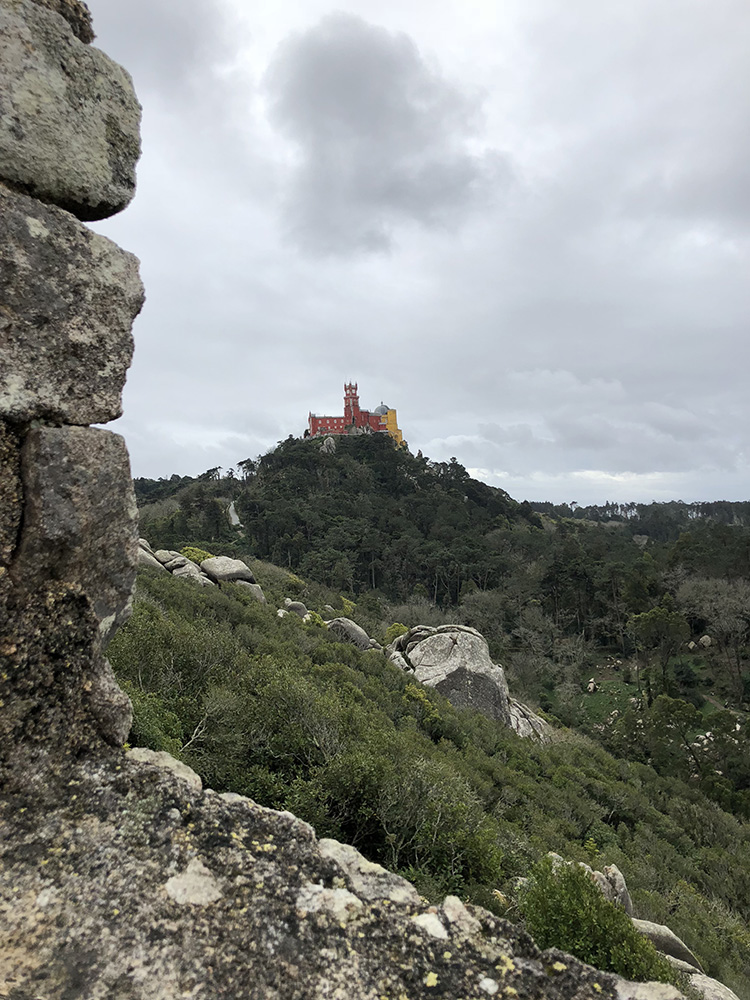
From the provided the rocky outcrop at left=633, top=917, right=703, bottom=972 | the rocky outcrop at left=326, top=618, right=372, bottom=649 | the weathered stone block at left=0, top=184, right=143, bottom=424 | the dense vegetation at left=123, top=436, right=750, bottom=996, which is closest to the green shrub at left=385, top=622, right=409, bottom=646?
the dense vegetation at left=123, top=436, right=750, bottom=996

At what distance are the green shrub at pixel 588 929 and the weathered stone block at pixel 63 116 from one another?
622 centimetres

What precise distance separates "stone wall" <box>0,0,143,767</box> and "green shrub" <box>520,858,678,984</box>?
3307 millimetres

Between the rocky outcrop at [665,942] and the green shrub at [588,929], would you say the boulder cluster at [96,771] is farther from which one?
the rocky outcrop at [665,942]

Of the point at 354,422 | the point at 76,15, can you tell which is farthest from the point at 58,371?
the point at 354,422

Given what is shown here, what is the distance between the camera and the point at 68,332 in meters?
3.53

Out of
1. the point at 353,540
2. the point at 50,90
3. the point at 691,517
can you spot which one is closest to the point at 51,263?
the point at 50,90

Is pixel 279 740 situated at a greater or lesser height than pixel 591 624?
greater

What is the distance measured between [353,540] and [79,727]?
5749 cm

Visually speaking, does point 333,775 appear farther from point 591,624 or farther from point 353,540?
point 353,540

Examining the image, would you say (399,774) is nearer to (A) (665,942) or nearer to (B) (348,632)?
(A) (665,942)

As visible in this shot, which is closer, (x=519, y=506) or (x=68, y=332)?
(x=68, y=332)

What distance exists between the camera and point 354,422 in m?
94.8

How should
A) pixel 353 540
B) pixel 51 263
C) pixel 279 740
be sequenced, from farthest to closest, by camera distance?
pixel 353 540 → pixel 279 740 → pixel 51 263

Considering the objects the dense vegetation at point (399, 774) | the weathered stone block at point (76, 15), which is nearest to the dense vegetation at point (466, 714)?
the dense vegetation at point (399, 774)
